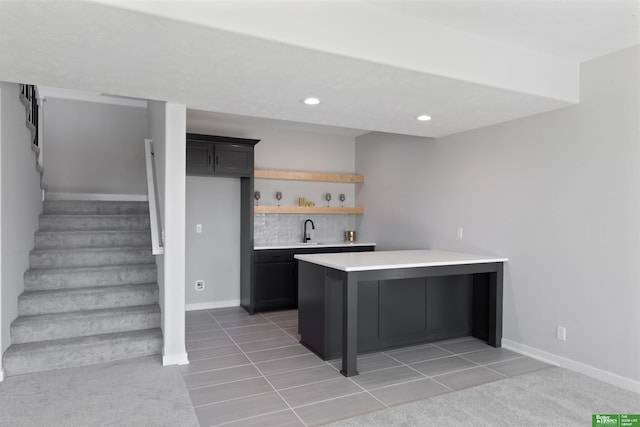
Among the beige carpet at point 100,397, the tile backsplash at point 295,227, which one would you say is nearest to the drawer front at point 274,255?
the tile backsplash at point 295,227

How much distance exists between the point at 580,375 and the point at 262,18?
347 centimetres

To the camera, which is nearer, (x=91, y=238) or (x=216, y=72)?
(x=216, y=72)

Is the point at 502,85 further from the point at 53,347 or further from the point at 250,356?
the point at 53,347

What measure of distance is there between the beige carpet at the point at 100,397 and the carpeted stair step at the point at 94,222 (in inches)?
72.3

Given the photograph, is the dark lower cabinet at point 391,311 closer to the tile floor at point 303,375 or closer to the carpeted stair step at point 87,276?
the tile floor at point 303,375

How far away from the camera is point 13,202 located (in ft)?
11.2

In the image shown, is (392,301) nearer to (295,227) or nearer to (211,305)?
(295,227)

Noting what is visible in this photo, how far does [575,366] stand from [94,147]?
6263 mm

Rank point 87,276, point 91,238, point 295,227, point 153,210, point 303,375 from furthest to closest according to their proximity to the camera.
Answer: point 295,227 → point 91,238 → point 87,276 → point 153,210 → point 303,375

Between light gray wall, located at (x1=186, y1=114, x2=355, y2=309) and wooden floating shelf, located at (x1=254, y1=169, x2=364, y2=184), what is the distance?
0.27m

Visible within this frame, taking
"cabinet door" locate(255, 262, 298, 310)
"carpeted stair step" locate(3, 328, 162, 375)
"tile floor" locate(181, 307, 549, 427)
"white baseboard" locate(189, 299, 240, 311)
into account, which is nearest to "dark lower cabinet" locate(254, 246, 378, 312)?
"cabinet door" locate(255, 262, 298, 310)

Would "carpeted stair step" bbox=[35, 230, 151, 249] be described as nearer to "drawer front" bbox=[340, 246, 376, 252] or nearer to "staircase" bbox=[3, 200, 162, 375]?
"staircase" bbox=[3, 200, 162, 375]

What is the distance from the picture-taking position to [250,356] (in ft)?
12.0

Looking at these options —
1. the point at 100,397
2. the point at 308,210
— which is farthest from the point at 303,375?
the point at 308,210
